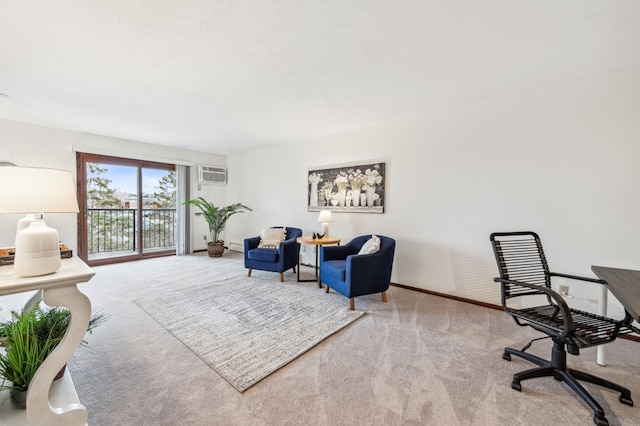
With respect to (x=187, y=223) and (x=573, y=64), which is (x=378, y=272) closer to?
(x=573, y=64)

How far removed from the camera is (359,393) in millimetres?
1633

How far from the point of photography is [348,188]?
4207mm

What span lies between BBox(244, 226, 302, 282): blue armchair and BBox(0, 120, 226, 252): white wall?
9.82ft

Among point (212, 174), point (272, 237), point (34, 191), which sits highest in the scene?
point (212, 174)

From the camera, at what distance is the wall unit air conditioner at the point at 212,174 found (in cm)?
594

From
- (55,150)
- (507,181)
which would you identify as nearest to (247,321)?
(507,181)

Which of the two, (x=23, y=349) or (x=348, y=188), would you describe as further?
(x=348, y=188)

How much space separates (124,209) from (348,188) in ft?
14.6

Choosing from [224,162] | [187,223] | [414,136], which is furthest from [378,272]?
[224,162]

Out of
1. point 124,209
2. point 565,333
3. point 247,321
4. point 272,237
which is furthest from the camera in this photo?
point 124,209

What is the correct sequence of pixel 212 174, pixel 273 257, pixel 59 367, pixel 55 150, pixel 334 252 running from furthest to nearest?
pixel 212 174 → pixel 55 150 → pixel 273 257 → pixel 334 252 → pixel 59 367

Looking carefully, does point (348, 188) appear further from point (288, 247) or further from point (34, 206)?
point (34, 206)

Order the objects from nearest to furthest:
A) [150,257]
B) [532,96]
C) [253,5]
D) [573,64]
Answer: [253,5] < [573,64] < [532,96] < [150,257]

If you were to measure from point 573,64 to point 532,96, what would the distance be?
49 centimetres
